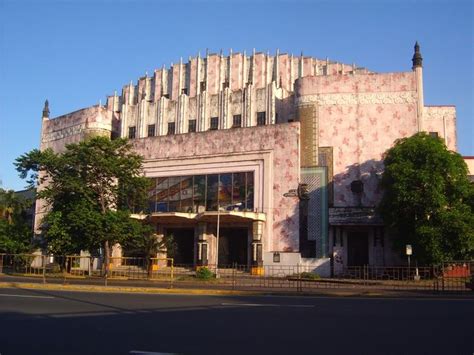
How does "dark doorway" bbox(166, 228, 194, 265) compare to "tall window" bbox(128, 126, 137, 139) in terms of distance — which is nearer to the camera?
"dark doorway" bbox(166, 228, 194, 265)

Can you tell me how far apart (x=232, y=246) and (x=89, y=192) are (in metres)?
11.8

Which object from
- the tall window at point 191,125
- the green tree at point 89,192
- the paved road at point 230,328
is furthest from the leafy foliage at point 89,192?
the paved road at point 230,328

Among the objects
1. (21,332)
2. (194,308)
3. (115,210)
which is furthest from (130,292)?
(115,210)

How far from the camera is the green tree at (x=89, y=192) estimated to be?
109 ft

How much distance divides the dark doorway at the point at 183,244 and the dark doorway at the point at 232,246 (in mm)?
2947

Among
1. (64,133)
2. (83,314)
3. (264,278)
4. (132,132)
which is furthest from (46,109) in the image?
(83,314)

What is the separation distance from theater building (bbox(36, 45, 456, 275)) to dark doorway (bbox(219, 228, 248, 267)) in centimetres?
8

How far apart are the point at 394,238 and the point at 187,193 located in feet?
54.6

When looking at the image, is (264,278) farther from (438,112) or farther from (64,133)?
(64,133)

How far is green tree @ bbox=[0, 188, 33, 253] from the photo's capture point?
4244 cm

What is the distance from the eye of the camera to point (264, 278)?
2886cm

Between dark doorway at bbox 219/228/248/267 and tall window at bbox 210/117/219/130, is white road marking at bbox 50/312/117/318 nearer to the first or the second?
dark doorway at bbox 219/228/248/267

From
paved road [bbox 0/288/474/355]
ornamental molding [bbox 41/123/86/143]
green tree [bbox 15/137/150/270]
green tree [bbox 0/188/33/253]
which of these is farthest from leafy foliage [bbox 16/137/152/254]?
paved road [bbox 0/288/474/355]

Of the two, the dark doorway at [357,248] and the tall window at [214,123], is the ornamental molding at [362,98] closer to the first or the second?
the tall window at [214,123]
